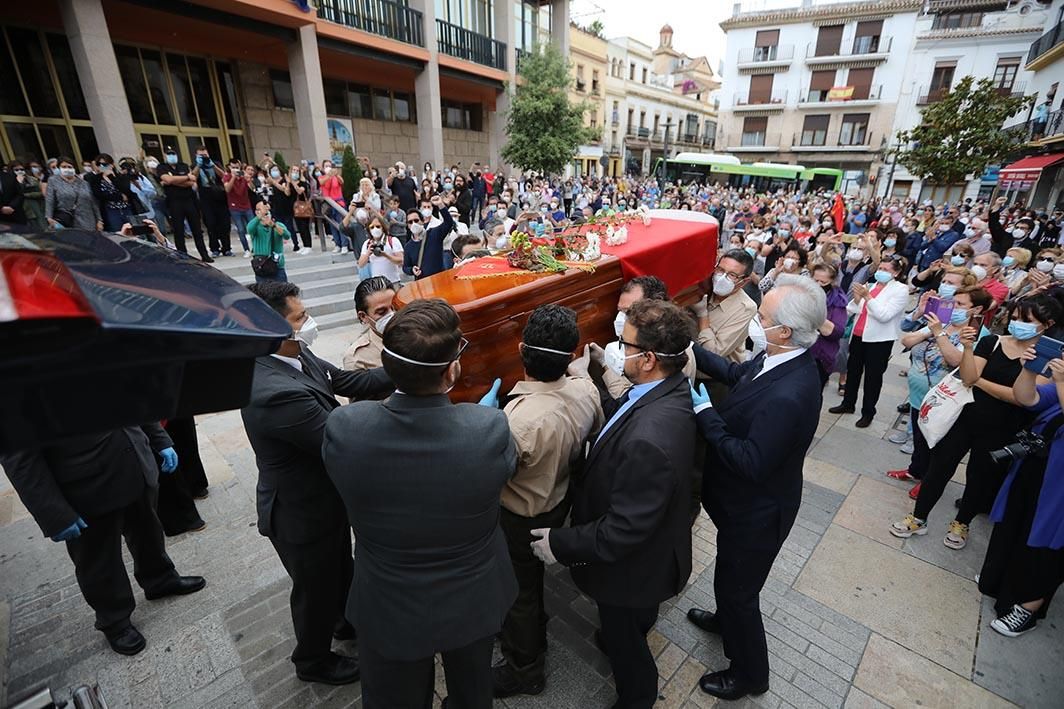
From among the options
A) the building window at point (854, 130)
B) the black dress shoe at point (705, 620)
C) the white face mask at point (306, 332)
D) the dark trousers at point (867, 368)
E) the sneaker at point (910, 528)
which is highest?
the building window at point (854, 130)

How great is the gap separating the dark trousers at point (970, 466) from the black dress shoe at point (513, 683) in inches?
110

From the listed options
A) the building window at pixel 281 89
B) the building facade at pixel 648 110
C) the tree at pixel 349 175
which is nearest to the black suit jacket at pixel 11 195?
the tree at pixel 349 175

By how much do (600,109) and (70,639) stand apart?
3551 centimetres

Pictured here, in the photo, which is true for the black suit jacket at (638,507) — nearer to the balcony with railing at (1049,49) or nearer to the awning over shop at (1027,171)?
the awning over shop at (1027,171)

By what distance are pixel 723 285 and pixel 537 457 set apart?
2.36m

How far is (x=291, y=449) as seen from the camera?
1862 mm

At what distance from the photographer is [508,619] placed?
211 centimetres

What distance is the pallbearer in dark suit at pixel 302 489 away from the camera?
1.74 metres

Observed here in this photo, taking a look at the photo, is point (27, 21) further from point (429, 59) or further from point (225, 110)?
point (429, 59)

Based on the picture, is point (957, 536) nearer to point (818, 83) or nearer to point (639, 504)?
point (639, 504)

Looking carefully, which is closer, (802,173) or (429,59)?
(429,59)

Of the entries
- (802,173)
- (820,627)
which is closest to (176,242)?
(820,627)

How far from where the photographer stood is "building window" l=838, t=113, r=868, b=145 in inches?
1341

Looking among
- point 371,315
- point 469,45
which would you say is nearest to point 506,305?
point 371,315
